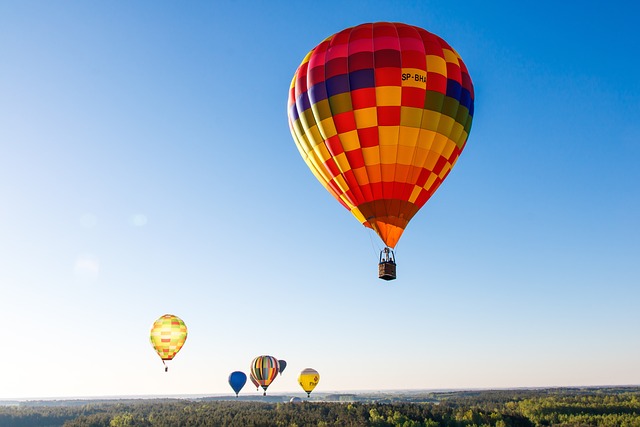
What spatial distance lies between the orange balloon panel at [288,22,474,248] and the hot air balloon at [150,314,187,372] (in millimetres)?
37978

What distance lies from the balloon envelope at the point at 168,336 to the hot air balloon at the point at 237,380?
116 feet

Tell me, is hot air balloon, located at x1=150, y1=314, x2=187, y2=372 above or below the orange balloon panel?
below

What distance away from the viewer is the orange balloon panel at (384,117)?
2094 centimetres

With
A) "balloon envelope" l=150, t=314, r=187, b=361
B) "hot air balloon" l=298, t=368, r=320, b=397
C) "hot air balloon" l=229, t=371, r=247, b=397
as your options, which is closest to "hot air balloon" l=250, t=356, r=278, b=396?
Result: "hot air balloon" l=298, t=368, r=320, b=397

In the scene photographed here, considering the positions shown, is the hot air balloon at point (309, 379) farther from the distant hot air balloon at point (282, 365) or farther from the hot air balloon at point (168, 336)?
the hot air balloon at point (168, 336)

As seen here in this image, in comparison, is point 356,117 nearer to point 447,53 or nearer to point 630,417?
point 447,53

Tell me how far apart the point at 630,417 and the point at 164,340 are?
322 feet

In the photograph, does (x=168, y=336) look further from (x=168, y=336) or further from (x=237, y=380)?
(x=237, y=380)

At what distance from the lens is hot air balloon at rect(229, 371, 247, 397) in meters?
87.7

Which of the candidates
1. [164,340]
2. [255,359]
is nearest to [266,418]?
[255,359]

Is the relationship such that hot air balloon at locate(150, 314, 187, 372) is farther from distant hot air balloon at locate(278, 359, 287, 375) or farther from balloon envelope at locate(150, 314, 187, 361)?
distant hot air balloon at locate(278, 359, 287, 375)

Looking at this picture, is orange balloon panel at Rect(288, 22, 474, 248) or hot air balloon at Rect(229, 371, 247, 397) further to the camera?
hot air balloon at Rect(229, 371, 247, 397)

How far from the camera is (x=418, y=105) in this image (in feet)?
68.9

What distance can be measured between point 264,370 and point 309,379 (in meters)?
10.8
